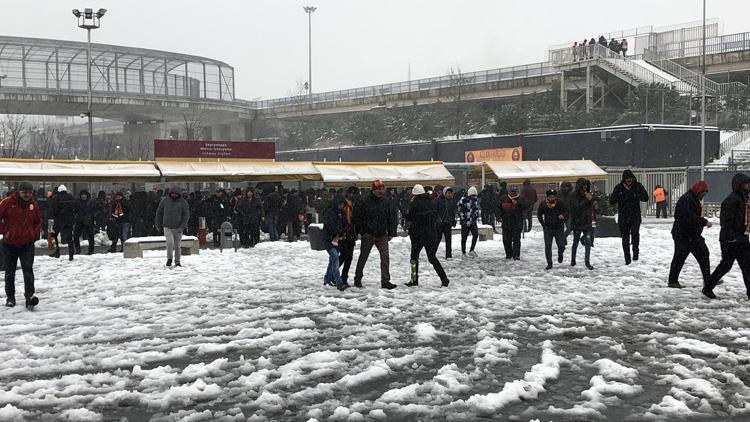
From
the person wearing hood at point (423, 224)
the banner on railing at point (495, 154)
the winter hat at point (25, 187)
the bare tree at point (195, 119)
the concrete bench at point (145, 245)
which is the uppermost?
the bare tree at point (195, 119)

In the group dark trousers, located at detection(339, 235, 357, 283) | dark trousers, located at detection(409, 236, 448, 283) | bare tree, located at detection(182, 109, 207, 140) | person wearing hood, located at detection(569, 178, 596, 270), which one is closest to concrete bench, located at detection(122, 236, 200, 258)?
dark trousers, located at detection(339, 235, 357, 283)

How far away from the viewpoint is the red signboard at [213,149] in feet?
82.5

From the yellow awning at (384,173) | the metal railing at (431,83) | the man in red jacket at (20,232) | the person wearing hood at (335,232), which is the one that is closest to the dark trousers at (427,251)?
the person wearing hood at (335,232)

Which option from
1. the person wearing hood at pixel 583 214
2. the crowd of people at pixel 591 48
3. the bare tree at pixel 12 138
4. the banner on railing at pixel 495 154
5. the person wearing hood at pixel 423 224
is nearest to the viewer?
the person wearing hood at pixel 423 224

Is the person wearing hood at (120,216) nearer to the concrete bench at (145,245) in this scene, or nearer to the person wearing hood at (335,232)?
the concrete bench at (145,245)

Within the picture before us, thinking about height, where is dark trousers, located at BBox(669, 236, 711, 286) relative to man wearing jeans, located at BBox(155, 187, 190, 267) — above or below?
below

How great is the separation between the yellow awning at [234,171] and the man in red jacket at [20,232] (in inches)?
486

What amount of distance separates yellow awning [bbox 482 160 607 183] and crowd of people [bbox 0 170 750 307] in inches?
124

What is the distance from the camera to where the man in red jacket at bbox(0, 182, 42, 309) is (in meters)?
9.18

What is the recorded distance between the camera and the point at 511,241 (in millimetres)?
14898

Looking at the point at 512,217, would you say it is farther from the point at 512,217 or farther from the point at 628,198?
the point at 628,198

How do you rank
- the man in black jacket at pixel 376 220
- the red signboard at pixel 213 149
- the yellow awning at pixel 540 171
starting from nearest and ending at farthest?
Result: 1. the man in black jacket at pixel 376 220
2. the yellow awning at pixel 540 171
3. the red signboard at pixel 213 149

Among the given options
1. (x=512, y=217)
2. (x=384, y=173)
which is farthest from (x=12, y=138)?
(x=512, y=217)

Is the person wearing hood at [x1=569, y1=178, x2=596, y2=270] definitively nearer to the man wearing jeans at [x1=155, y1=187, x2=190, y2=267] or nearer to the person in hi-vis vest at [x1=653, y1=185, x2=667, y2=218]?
the man wearing jeans at [x1=155, y1=187, x2=190, y2=267]
